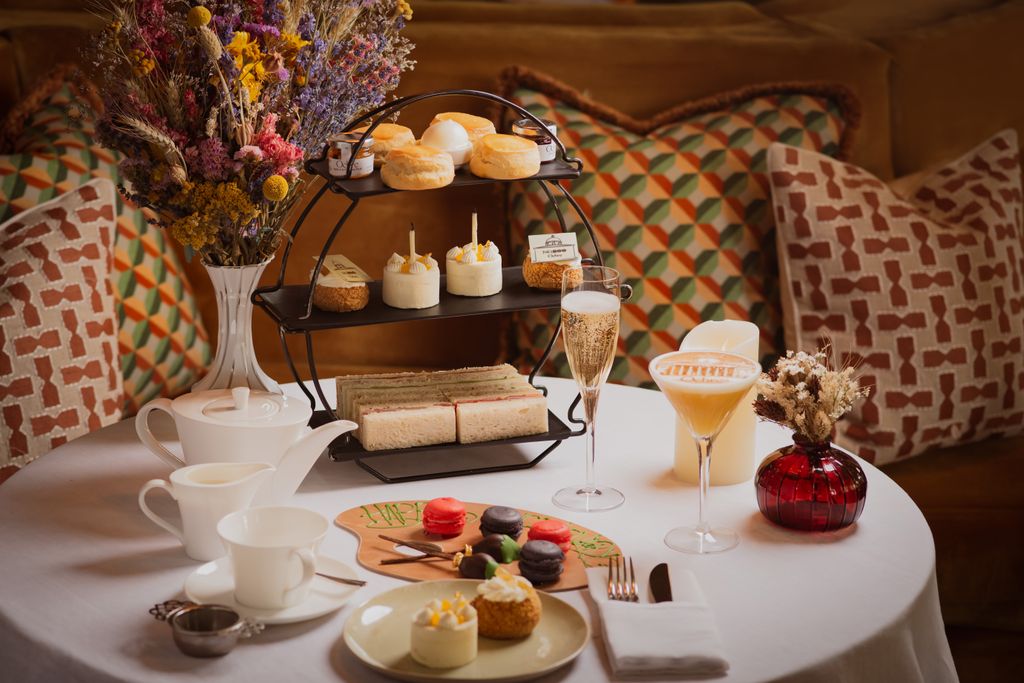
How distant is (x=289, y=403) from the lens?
1.59 m

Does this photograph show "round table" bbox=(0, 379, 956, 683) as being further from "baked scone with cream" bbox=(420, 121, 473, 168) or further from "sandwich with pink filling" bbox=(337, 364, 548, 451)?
"baked scone with cream" bbox=(420, 121, 473, 168)

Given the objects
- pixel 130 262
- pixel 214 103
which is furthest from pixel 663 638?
pixel 130 262

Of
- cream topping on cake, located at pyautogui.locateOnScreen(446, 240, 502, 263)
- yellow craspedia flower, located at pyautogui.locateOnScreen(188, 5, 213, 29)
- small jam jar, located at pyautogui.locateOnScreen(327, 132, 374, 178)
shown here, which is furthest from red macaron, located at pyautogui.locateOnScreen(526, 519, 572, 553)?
yellow craspedia flower, located at pyautogui.locateOnScreen(188, 5, 213, 29)

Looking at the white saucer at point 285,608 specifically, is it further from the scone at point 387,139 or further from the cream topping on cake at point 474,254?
the scone at point 387,139

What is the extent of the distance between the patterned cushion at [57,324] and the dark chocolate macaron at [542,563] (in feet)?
4.14

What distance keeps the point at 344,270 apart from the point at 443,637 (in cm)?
74

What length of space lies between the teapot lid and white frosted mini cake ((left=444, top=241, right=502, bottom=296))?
12.7 inches

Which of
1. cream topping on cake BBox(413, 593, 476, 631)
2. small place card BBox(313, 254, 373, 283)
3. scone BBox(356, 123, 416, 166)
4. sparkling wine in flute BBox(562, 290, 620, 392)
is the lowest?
cream topping on cake BBox(413, 593, 476, 631)

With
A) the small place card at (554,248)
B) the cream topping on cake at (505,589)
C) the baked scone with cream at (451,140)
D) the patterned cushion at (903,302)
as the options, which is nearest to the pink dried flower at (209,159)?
the baked scone with cream at (451,140)

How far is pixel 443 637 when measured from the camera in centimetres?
116

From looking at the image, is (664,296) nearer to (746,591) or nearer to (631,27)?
(631,27)

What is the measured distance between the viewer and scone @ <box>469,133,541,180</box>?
1709 millimetres

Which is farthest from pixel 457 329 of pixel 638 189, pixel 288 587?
pixel 288 587

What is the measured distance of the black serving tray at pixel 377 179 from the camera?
5.52 feet
